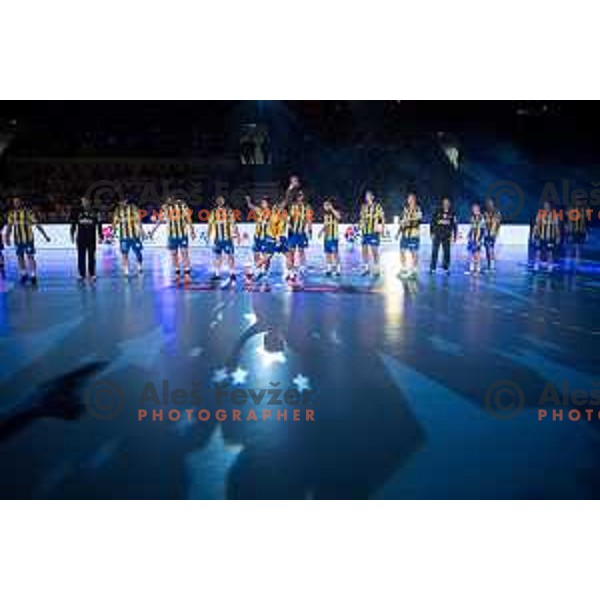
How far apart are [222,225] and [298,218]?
1.28 meters

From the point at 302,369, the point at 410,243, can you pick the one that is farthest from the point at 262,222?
the point at 302,369

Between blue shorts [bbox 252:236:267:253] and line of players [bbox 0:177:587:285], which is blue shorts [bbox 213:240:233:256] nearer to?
line of players [bbox 0:177:587:285]

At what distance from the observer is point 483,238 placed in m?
11.6

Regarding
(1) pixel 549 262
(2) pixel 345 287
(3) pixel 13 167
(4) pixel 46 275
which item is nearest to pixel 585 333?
(2) pixel 345 287

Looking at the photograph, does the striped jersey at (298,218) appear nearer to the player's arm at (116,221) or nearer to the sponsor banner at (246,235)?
the player's arm at (116,221)

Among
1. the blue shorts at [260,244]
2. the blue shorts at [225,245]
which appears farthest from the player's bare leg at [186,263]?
the blue shorts at [260,244]

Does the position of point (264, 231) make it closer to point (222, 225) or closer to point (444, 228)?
point (222, 225)

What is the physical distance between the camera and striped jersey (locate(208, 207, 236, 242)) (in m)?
9.97

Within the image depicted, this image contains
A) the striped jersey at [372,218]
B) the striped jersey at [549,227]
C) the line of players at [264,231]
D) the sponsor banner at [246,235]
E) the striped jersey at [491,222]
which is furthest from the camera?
the sponsor banner at [246,235]

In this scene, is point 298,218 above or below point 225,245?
above

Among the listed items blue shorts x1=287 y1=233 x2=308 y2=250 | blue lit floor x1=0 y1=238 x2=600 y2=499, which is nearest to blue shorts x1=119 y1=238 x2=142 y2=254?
blue lit floor x1=0 y1=238 x2=600 y2=499

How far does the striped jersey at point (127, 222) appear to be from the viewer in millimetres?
10320

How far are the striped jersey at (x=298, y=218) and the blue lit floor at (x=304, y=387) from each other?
5.88 ft

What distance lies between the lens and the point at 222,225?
1001 cm
